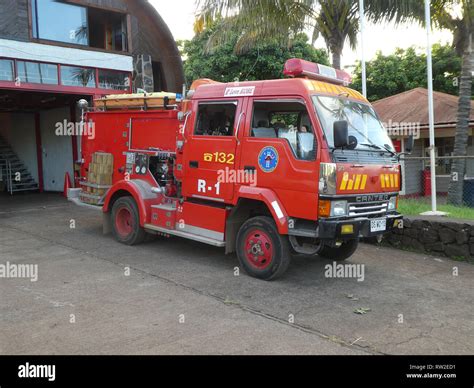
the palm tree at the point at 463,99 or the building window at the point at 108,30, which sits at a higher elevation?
the building window at the point at 108,30

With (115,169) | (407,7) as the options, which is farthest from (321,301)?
(407,7)

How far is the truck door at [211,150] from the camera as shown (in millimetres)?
6512

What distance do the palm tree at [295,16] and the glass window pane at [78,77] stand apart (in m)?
3.72

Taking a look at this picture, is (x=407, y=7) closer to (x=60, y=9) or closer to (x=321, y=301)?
(x=321, y=301)

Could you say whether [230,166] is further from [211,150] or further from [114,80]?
[114,80]

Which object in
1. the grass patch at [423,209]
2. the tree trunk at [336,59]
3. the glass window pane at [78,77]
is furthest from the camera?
the glass window pane at [78,77]

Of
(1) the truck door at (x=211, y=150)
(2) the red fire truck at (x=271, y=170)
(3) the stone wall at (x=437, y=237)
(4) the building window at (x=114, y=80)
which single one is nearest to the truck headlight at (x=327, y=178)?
(2) the red fire truck at (x=271, y=170)

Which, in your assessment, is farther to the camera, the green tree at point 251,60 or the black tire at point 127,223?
the green tree at point 251,60

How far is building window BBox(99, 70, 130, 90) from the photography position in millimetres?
13547

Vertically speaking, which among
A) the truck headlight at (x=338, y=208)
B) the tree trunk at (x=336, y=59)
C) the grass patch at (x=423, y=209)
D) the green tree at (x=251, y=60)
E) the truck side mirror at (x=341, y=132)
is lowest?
the grass patch at (x=423, y=209)

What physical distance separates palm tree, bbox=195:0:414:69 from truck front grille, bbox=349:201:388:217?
5830mm

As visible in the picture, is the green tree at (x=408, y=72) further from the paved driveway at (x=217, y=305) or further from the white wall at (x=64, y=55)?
the paved driveway at (x=217, y=305)

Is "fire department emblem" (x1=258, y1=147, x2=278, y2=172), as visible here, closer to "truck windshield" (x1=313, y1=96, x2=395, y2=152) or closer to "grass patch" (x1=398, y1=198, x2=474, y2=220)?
"truck windshield" (x1=313, y1=96, x2=395, y2=152)
